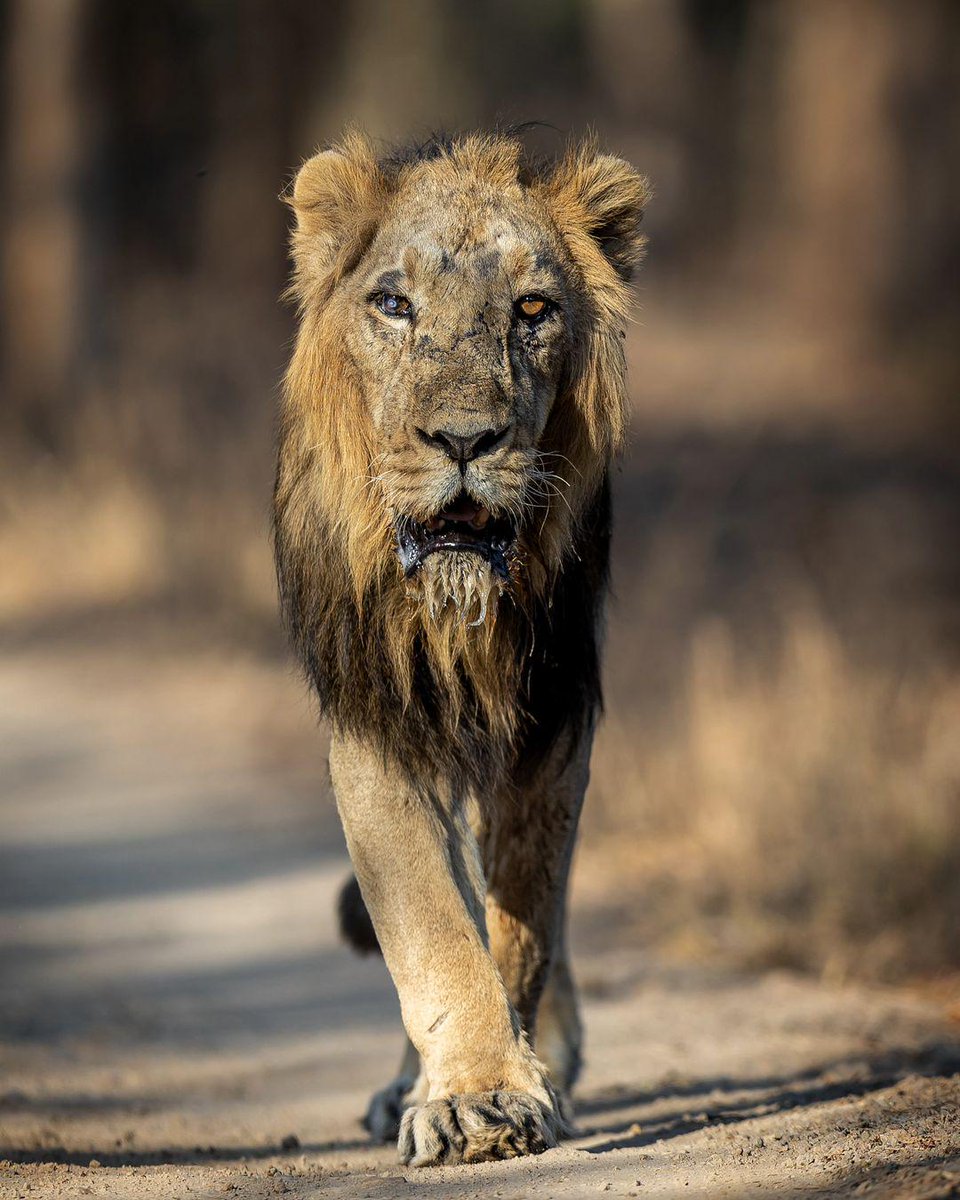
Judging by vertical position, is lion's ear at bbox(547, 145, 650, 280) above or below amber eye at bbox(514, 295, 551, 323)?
above

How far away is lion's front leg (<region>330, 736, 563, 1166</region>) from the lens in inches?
148

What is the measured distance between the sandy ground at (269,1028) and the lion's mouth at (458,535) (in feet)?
4.01

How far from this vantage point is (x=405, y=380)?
397cm

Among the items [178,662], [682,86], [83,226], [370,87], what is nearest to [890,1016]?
[178,662]

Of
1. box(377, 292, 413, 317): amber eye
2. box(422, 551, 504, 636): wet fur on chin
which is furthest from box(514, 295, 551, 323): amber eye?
box(422, 551, 504, 636): wet fur on chin

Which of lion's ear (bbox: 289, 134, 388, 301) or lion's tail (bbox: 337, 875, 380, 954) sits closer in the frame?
lion's ear (bbox: 289, 134, 388, 301)

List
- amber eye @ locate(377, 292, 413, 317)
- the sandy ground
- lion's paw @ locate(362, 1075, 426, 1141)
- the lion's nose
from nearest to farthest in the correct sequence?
the sandy ground → the lion's nose → amber eye @ locate(377, 292, 413, 317) → lion's paw @ locate(362, 1075, 426, 1141)

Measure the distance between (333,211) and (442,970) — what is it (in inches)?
68.6

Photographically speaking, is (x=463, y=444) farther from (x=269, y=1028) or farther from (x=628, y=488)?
(x=628, y=488)

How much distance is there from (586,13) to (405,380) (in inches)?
1283

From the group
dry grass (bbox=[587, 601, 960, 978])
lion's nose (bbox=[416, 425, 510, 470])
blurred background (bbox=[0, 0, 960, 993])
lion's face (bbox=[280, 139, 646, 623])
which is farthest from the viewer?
blurred background (bbox=[0, 0, 960, 993])

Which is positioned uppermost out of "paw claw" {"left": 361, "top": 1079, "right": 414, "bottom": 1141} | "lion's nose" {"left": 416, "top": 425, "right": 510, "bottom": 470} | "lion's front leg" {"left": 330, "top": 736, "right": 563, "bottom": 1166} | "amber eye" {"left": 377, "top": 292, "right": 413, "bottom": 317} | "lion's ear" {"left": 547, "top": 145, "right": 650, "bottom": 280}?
"lion's ear" {"left": 547, "top": 145, "right": 650, "bottom": 280}

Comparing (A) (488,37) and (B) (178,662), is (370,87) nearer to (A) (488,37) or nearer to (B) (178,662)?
(A) (488,37)

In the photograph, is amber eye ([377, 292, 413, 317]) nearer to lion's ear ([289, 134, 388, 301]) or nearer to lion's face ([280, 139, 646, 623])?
lion's face ([280, 139, 646, 623])
